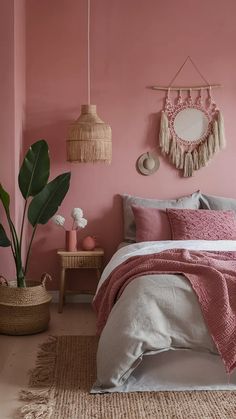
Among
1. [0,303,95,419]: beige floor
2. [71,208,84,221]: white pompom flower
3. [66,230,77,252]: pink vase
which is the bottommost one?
[0,303,95,419]: beige floor

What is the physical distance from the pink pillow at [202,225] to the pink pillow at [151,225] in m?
0.07

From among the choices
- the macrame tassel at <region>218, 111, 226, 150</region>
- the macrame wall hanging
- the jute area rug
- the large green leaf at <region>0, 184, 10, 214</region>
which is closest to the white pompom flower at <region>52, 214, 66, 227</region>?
the large green leaf at <region>0, 184, 10, 214</region>

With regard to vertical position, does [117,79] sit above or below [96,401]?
above

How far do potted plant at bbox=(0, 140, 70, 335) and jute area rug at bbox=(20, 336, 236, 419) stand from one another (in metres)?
0.80

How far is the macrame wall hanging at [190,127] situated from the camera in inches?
215

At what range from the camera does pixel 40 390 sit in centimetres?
329

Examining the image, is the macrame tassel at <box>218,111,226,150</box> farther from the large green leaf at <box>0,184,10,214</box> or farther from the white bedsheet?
the large green leaf at <box>0,184,10,214</box>

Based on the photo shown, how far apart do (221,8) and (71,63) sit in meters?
1.40

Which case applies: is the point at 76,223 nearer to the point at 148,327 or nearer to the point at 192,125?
the point at 192,125

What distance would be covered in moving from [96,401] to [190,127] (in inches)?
119

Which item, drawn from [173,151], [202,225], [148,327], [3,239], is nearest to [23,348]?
[3,239]

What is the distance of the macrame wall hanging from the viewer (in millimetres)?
5461

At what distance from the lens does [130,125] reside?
17.9ft

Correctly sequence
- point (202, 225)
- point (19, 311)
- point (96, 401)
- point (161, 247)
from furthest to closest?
1. point (202, 225)
2. point (161, 247)
3. point (19, 311)
4. point (96, 401)
